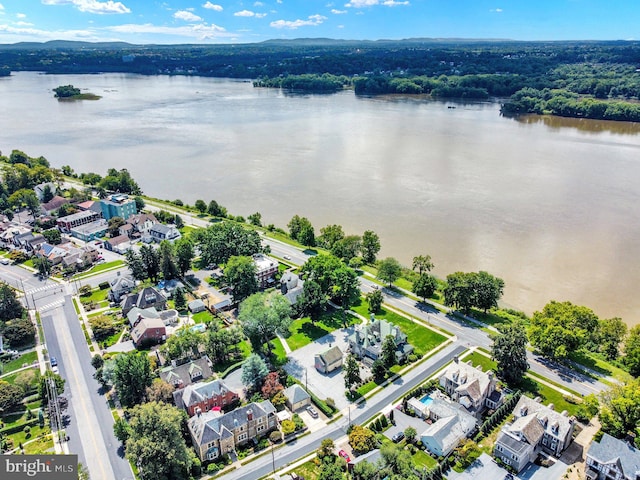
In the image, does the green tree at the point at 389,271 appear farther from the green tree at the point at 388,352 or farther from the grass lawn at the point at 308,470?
the grass lawn at the point at 308,470

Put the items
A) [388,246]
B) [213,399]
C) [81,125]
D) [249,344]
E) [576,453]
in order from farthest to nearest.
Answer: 1. [81,125]
2. [388,246]
3. [249,344]
4. [213,399]
5. [576,453]

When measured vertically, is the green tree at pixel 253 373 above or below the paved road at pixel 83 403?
above

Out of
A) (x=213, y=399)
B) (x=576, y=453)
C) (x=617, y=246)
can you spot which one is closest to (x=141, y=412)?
(x=213, y=399)

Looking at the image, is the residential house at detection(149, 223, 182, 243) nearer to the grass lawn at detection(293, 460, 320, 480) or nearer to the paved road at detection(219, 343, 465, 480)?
the paved road at detection(219, 343, 465, 480)

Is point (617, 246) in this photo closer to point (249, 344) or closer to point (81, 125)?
point (249, 344)

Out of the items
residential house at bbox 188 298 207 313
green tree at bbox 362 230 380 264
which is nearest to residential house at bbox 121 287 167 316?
residential house at bbox 188 298 207 313

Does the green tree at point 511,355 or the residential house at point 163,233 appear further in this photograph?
the residential house at point 163,233

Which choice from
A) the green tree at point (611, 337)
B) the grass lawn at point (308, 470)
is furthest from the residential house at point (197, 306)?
the green tree at point (611, 337)
